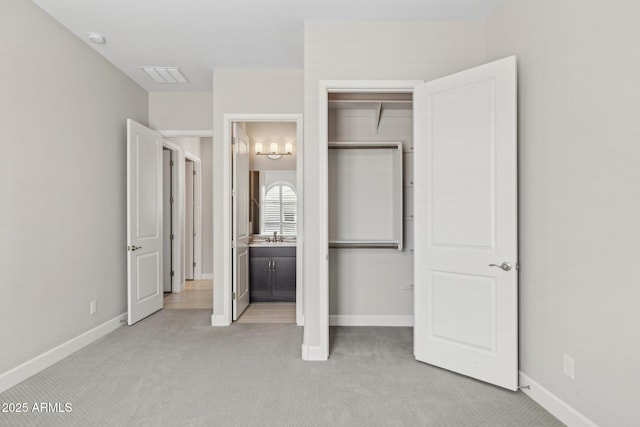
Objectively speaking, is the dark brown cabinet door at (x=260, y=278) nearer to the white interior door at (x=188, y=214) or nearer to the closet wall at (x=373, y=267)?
the closet wall at (x=373, y=267)

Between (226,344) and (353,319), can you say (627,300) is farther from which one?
(226,344)

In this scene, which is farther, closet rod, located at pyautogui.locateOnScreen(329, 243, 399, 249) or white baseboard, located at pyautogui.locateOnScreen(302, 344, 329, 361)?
closet rod, located at pyautogui.locateOnScreen(329, 243, 399, 249)

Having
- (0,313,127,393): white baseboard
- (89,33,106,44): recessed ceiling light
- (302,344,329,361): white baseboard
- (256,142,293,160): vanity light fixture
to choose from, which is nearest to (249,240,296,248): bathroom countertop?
(256,142,293,160): vanity light fixture

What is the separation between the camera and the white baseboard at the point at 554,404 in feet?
6.49

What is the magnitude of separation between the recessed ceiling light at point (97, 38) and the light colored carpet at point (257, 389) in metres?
2.79

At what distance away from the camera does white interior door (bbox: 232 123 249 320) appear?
13.6 ft

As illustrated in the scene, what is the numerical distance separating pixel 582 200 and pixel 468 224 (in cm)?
76

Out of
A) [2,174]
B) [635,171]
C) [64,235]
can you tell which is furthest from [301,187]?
[635,171]

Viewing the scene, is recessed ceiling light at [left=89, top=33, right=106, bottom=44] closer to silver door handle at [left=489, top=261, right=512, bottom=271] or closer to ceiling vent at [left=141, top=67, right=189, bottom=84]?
ceiling vent at [left=141, top=67, right=189, bottom=84]

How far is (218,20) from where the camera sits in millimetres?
3039

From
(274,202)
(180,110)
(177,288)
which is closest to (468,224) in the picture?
(274,202)

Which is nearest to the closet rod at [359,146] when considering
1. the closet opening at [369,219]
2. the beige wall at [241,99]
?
the closet opening at [369,219]

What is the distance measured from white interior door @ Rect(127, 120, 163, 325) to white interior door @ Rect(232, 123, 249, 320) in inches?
41.9

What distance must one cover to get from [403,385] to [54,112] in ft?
11.4
